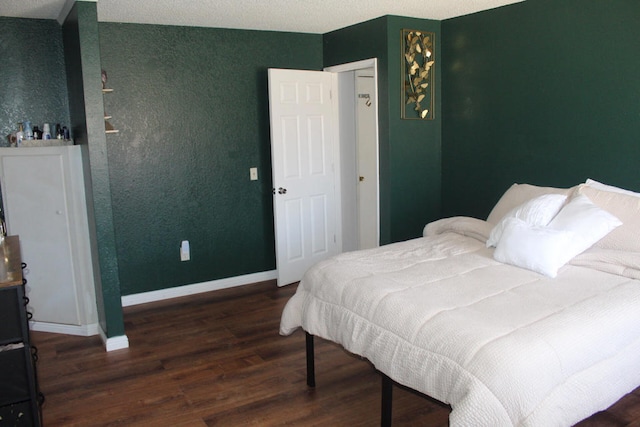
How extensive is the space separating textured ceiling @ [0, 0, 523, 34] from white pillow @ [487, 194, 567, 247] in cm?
180

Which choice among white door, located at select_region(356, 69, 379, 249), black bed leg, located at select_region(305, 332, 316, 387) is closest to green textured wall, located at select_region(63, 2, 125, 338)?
black bed leg, located at select_region(305, 332, 316, 387)

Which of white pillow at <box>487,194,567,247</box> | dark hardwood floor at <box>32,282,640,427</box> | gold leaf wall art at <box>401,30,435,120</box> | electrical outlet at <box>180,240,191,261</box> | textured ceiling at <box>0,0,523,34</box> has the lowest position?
dark hardwood floor at <box>32,282,640,427</box>

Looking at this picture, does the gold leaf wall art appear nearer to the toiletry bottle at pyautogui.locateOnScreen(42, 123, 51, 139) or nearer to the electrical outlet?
the electrical outlet

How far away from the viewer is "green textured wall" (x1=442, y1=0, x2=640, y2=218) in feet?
12.0

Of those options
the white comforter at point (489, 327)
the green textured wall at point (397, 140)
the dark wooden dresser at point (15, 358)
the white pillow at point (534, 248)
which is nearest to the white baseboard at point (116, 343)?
the dark wooden dresser at point (15, 358)

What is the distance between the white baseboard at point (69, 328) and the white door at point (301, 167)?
1696 millimetres

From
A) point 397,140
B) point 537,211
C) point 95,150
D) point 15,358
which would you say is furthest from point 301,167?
point 15,358

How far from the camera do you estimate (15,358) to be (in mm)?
2408

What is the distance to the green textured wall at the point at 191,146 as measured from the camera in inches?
180

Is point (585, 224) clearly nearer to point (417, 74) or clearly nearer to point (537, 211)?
point (537, 211)

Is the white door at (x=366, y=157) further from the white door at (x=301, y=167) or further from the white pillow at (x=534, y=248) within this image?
the white pillow at (x=534, y=248)

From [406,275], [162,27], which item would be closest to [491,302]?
[406,275]

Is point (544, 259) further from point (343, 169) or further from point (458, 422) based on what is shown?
point (343, 169)

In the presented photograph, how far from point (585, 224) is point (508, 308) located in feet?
3.05
